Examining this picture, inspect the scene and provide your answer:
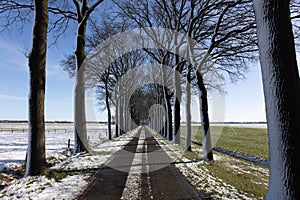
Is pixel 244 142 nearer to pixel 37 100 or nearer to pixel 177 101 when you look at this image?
pixel 177 101

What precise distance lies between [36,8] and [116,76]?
17.0 metres

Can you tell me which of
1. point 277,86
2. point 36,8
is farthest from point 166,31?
point 277,86

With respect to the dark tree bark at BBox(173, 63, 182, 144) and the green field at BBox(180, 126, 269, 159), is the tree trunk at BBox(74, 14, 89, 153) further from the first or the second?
the green field at BBox(180, 126, 269, 159)

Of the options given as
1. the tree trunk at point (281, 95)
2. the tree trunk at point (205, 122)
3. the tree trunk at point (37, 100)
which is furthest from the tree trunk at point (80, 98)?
the tree trunk at point (281, 95)

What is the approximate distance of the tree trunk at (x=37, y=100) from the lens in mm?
6281

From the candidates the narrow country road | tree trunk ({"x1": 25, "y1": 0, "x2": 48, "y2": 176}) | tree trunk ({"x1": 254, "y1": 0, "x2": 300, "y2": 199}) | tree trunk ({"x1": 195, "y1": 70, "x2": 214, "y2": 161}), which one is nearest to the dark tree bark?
tree trunk ({"x1": 195, "y1": 70, "x2": 214, "y2": 161})

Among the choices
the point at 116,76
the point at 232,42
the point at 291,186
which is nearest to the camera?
the point at 291,186

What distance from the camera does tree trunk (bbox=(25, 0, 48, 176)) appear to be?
20.6ft

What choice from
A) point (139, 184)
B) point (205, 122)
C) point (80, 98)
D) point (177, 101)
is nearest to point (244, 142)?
point (177, 101)

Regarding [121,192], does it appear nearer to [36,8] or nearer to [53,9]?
[36,8]

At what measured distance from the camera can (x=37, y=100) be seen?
21.0 ft

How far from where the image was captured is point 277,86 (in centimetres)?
312

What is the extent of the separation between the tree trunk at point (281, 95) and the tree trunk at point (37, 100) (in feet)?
20.0

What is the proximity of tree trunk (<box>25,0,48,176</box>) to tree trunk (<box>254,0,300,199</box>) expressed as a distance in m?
6.10
